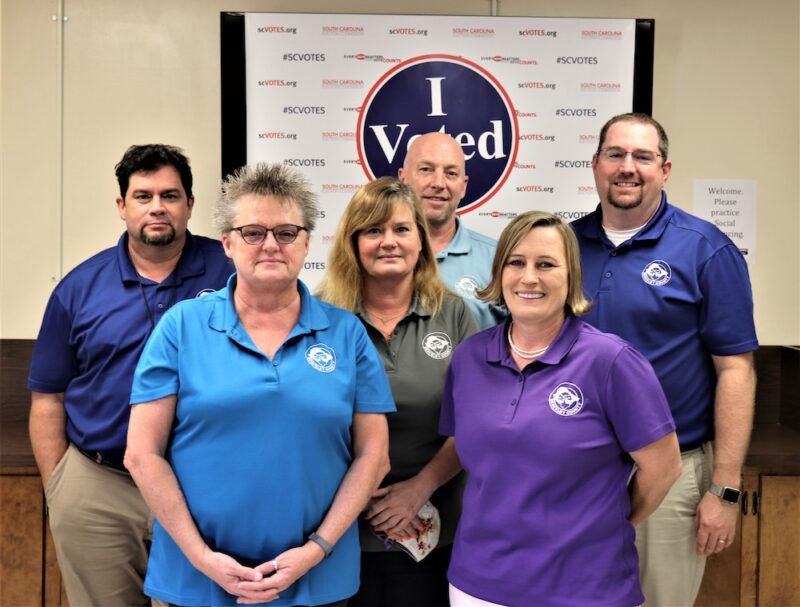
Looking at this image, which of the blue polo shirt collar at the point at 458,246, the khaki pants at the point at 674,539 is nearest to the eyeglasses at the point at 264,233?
the blue polo shirt collar at the point at 458,246

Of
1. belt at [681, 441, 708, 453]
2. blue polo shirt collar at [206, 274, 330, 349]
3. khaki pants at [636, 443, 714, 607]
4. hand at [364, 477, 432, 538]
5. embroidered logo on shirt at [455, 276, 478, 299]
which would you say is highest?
embroidered logo on shirt at [455, 276, 478, 299]

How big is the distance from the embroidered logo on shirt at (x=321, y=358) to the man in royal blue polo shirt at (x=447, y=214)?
2.54ft

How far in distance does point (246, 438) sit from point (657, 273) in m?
1.18

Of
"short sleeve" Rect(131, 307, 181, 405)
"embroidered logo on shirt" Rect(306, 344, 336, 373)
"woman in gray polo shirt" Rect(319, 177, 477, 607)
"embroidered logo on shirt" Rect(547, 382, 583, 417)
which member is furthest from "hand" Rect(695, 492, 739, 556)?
"short sleeve" Rect(131, 307, 181, 405)

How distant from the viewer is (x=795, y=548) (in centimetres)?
296

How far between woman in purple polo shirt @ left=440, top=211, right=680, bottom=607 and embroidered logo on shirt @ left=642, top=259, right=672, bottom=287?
1.62 feet

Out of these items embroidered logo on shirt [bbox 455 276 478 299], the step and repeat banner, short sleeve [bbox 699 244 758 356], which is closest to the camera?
short sleeve [bbox 699 244 758 356]

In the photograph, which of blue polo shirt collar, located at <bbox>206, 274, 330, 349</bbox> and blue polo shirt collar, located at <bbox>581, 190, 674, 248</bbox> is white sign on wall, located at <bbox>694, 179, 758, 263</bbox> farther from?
blue polo shirt collar, located at <bbox>206, 274, 330, 349</bbox>

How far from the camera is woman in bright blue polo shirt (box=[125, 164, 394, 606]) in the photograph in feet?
5.45

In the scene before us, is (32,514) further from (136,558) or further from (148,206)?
(148,206)

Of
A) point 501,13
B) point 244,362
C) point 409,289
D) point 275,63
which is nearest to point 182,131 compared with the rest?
point 275,63

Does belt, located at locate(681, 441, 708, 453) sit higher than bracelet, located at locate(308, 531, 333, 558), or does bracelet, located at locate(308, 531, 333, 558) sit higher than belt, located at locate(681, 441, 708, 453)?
belt, located at locate(681, 441, 708, 453)

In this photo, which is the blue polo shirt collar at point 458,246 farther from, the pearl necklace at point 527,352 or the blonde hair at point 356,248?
the pearl necklace at point 527,352

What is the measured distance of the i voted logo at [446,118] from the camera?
331cm
